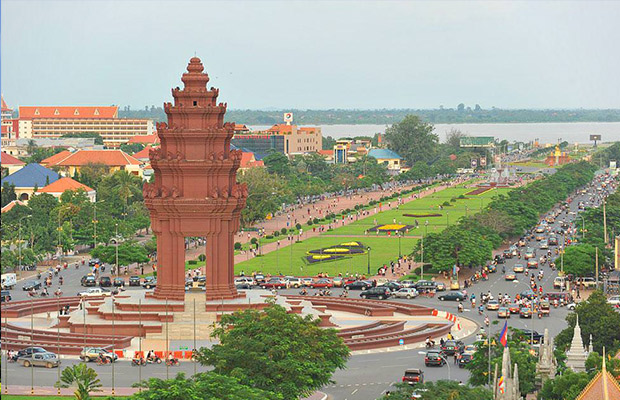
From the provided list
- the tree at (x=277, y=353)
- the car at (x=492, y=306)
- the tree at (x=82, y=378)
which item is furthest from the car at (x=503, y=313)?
the tree at (x=82, y=378)

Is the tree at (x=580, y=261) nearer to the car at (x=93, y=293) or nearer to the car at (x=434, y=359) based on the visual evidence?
the car at (x=93, y=293)

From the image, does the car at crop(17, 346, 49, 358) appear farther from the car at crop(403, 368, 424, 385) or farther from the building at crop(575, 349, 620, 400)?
the building at crop(575, 349, 620, 400)

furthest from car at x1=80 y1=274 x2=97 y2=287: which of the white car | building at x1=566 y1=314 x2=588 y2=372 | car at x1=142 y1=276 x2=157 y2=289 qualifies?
building at x1=566 y1=314 x2=588 y2=372

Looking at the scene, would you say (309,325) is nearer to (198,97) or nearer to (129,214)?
(198,97)

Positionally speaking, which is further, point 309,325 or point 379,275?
point 379,275

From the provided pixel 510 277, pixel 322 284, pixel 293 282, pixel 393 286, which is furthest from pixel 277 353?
pixel 510 277

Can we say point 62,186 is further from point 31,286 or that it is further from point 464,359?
point 464,359

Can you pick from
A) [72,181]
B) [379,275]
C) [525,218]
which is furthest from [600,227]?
[72,181]

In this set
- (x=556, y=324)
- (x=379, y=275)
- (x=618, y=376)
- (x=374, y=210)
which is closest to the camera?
(x=618, y=376)
